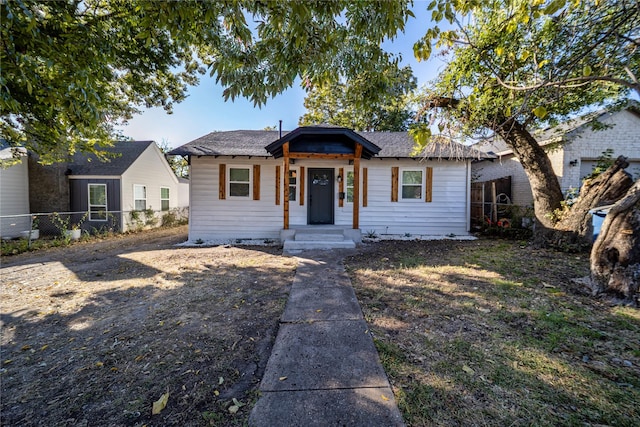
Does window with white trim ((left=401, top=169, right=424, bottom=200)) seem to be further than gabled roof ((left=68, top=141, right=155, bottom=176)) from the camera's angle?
No

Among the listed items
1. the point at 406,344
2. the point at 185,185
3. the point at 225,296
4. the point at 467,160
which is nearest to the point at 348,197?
the point at 467,160

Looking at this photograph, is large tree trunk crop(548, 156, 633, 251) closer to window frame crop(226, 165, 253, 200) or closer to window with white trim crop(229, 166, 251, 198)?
window frame crop(226, 165, 253, 200)

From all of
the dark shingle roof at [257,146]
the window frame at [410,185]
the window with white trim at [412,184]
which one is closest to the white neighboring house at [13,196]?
the dark shingle roof at [257,146]

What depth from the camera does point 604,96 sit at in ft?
21.1

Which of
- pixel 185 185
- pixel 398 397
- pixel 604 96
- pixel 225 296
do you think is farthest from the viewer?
pixel 185 185

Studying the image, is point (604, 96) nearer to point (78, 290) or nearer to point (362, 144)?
point (362, 144)

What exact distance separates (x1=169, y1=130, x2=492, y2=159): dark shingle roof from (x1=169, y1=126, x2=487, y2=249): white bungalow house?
34mm

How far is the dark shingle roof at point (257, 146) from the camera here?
8.32m

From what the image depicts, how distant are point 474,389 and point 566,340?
1.53 meters

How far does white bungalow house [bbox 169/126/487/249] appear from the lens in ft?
28.6

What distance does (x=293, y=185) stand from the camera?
8.98m

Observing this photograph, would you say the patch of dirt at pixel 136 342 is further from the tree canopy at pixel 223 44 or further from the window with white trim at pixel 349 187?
the window with white trim at pixel 349 187

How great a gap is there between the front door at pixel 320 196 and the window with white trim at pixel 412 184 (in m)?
2.76

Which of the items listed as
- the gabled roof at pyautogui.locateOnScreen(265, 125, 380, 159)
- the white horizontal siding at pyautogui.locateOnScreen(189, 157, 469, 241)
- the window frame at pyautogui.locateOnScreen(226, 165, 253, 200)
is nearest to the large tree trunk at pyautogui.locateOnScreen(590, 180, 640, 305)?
the gabled roof at pyautogui.locateOnScreen(265, 125, 380, 159)
